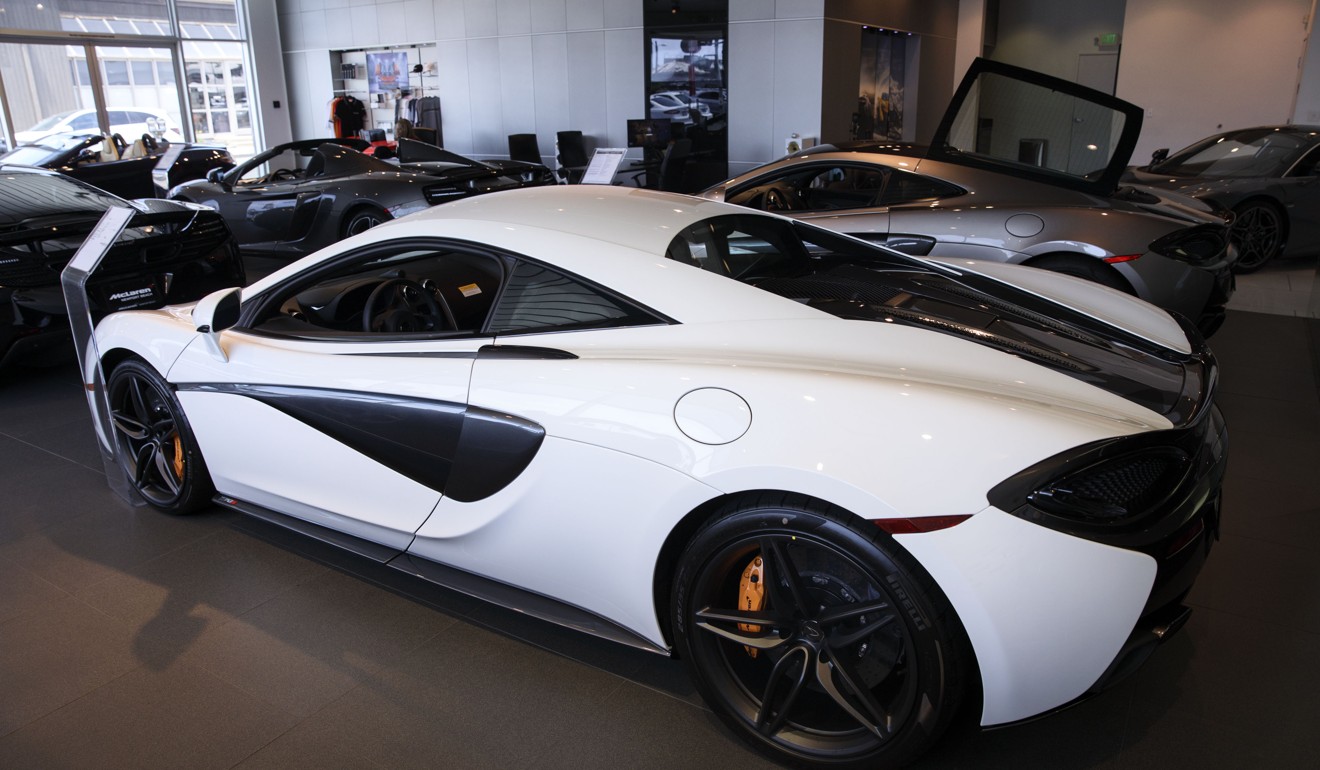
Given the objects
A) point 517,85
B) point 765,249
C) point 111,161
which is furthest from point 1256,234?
point 111,161

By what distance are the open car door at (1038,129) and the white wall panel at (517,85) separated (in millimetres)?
9447

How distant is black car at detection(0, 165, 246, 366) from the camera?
475 centimetres

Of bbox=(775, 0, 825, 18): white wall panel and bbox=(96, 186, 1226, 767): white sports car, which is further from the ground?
bbox=(775, 0, 825, 18): white wall panel

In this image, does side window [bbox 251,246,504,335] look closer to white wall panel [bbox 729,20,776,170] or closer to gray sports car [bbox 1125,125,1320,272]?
gray sports car [bbox 1125,125,1320,272]

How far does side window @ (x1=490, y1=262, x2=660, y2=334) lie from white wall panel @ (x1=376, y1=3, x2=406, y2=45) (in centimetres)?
1371

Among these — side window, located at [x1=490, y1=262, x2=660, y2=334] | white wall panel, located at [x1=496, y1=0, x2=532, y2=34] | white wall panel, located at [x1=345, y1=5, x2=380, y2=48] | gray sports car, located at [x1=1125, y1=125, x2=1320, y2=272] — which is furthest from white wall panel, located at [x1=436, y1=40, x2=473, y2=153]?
side window, located at [x1=490, y1=262, x2=660, y2=334]

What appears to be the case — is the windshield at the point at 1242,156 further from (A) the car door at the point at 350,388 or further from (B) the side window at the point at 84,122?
(B) the side window at the point at 84,122

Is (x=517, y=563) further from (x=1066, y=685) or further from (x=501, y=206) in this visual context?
(x=1066, y=685)

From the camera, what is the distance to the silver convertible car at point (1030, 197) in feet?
15.3

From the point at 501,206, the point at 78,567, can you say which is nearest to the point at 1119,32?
the point at 501,206

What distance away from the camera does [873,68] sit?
12.0 meters

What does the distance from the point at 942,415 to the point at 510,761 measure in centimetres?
127

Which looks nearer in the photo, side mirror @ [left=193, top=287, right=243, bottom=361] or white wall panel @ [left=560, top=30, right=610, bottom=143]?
side mirror @ [left=193, top=287, right=243, bottom=361]

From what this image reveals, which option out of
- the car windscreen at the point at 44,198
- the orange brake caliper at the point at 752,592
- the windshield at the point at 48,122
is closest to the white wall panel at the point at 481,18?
the windshield at the point at 48,122
